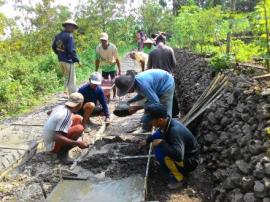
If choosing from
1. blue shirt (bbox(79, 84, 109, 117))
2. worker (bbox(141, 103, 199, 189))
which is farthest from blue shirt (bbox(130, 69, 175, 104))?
blue shirt (bbox(79, 84, 109, 117))

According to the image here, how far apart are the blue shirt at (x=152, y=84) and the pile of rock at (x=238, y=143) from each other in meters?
0.86

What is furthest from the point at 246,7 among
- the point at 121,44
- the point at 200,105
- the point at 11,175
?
the point at 11,175

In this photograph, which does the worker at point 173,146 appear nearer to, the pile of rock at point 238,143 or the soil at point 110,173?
the soil at point 110,173

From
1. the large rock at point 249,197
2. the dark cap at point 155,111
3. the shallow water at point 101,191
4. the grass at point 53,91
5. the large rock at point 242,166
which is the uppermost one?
the dark cap at point 155,111

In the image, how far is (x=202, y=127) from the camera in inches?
247

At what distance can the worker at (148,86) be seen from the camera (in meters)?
5.38

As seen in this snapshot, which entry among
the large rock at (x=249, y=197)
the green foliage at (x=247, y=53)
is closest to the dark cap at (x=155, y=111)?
the large rock at (x=249, y=197)

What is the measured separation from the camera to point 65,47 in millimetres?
9211

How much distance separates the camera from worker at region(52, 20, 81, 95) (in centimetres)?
912

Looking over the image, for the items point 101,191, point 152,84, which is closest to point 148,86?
point 152,84

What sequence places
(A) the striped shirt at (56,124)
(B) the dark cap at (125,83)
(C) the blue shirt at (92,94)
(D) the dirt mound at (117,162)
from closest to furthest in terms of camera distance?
(B) the dark cap at (125,83) < (D) the dirt mound at (117,162) < (A) the striped shirt at (56,124) < (C) the blue shirt at (92,94)

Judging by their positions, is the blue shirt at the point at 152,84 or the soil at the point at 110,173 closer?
the soil at the point at 110,173

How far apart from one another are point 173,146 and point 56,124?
6.60 feet

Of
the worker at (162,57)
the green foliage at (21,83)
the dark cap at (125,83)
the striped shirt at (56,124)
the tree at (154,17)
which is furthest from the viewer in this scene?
the tree at (154,17)
